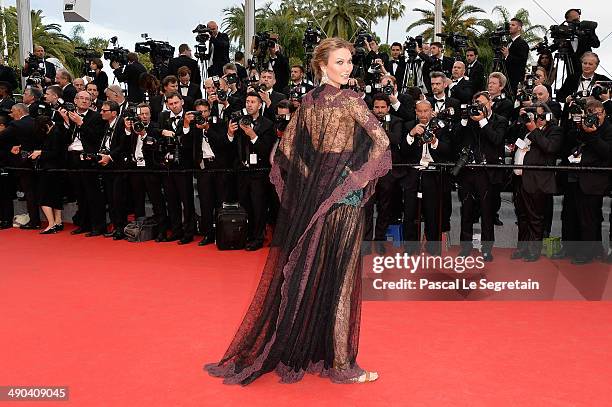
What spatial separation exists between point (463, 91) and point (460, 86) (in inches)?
3.3

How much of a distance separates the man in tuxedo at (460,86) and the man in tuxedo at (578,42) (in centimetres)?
125

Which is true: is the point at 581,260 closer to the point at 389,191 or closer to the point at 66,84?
the point at 389,191

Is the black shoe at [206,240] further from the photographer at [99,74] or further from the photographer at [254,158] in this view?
the photographer at [99,74]

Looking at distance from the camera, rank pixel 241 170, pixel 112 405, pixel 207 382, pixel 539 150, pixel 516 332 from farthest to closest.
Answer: pixel 241 170
pixel 539 150
pixel 516 332
pixel 207 382
pixel 112 405

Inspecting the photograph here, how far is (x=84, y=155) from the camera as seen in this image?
7.70 meters

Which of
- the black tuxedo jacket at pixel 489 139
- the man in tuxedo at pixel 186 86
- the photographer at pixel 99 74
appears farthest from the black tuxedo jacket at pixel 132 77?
the black tuxedo jacket at pixel 489 139

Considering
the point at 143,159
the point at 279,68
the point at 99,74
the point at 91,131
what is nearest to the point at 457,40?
the point at 279,68

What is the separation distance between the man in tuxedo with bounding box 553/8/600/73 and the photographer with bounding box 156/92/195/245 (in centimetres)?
447

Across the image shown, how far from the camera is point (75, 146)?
8102 mm

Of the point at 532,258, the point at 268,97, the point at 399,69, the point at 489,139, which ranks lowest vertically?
the point at 532,258

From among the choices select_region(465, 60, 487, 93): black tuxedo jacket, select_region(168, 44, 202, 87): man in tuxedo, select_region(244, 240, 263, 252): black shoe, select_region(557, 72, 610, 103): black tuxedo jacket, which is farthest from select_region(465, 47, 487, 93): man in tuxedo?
select_region(168, 44, 202, 87): man in tuxedo

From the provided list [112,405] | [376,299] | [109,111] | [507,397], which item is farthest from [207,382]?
[109,111]

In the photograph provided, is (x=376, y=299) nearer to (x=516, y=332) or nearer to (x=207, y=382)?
(x=516, y=332)

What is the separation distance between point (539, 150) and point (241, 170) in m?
2.98
